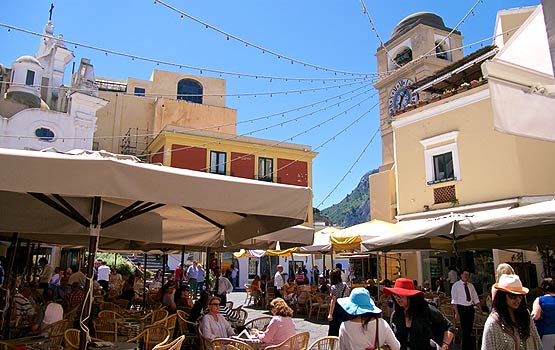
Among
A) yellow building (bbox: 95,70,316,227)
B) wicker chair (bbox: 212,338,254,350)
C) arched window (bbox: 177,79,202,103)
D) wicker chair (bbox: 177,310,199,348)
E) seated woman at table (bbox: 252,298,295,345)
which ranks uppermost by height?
arched window (bbox: 177,79,202,103)

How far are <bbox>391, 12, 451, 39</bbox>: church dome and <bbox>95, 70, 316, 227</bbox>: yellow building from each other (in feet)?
36.6

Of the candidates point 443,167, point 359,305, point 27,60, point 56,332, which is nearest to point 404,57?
point 443,167

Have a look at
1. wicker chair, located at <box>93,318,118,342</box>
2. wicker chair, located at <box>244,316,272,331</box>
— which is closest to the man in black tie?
wicker chair, located at <box>244,316,272,331</box>

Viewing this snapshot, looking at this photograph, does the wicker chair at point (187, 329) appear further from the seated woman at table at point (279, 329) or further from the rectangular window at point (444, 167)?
the rectangular window at point (444, 167)

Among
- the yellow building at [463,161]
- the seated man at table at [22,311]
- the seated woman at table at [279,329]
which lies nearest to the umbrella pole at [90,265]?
the seated woman at table at [279,329]

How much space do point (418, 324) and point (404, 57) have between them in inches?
989

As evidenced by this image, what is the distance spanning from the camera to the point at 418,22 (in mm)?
27078

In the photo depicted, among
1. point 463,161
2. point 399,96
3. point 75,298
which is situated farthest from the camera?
point 399,96

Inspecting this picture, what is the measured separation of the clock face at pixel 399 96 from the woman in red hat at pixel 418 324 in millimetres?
20598

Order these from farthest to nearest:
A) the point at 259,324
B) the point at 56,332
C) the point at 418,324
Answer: the point at 259,324
the point at 56,332
the point at 418,324

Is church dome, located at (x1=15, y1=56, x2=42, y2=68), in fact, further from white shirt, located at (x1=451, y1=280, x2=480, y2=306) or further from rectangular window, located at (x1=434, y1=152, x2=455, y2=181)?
white shirt, located at (x1=451, y1=280, x2=480, y2=306)

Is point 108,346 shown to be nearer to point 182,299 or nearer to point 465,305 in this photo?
point 182,299

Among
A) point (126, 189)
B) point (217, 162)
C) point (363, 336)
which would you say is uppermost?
point (217, 162)

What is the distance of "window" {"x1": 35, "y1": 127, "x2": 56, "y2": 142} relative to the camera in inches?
950
